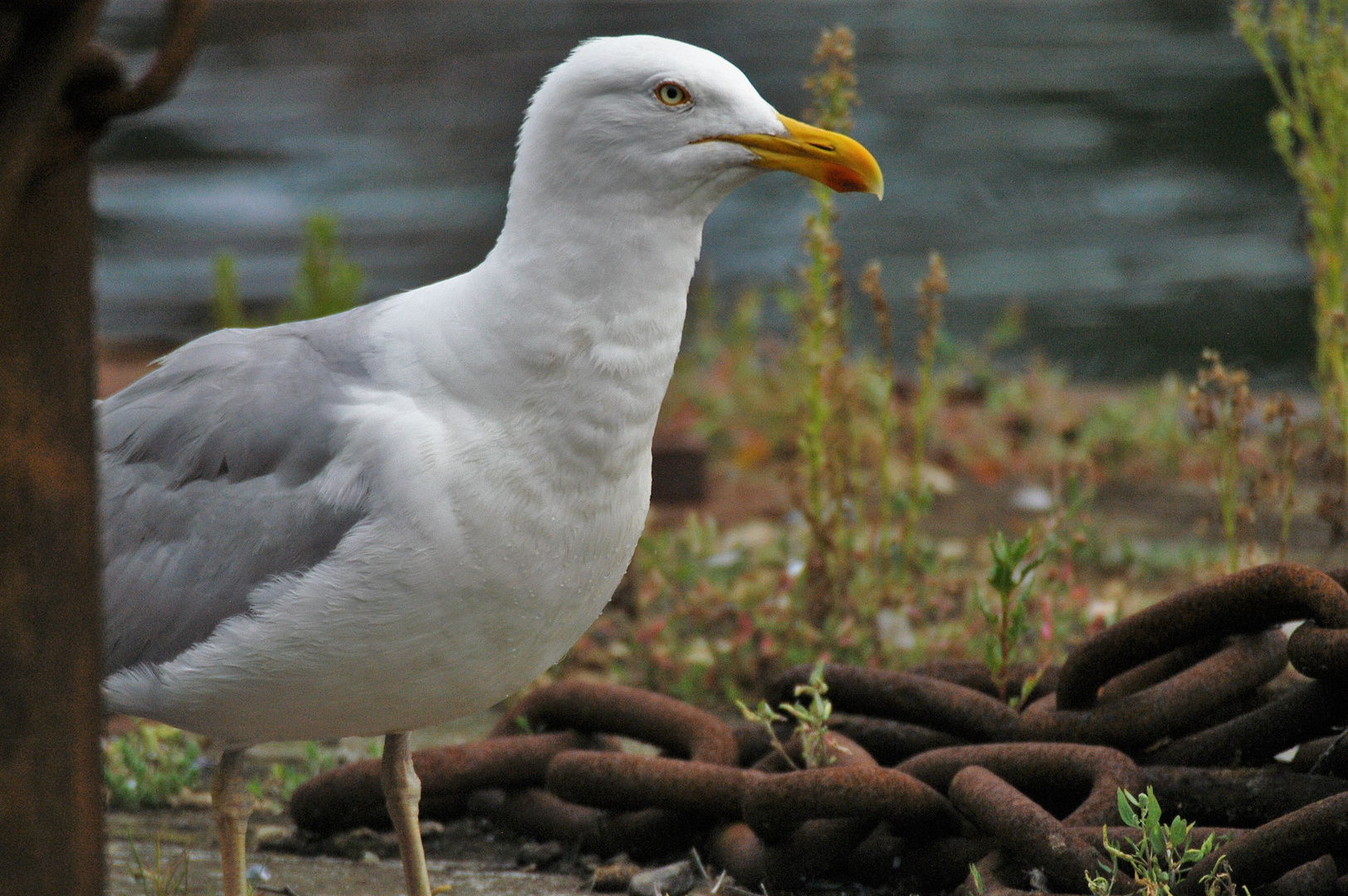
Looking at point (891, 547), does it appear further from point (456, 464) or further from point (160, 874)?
point (160, 874)

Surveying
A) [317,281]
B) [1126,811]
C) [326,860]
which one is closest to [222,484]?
[326,860]

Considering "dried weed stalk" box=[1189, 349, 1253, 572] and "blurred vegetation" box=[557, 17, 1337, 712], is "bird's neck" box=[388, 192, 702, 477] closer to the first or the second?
"blurred vegetation" box=[557, 17, 1337, 712]

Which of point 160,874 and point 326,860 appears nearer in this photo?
point 160,874

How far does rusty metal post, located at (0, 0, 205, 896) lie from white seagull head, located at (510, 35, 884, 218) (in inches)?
47.0

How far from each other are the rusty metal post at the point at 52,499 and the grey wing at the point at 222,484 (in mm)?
1041

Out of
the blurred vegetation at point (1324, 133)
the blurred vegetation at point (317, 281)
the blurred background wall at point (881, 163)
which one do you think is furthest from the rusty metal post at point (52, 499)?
the blurred background wall at point (881, 163)

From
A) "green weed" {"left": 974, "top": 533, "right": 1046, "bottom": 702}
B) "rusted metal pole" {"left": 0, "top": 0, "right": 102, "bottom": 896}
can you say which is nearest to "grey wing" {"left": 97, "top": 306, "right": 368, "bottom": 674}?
"rusted metal pole" {"left": 0, "top": 0, "right": 102, "bottom": 896}

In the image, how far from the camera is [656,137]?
8.34 ft

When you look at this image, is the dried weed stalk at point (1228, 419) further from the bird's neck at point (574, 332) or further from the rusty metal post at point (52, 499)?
the rusty metal post at point (52, 499)

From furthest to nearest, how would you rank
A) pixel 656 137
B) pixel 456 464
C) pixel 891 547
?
1. pixel 891 547
2. pixel 656 137
3. pixel 456 464

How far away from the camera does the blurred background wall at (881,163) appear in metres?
9.49

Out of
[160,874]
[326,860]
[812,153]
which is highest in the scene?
[812,153]

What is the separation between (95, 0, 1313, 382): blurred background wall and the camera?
9.49 meters

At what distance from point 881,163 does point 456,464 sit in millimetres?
10276
